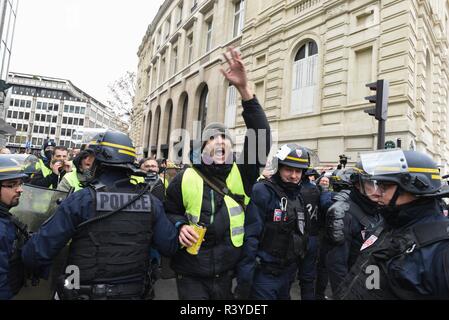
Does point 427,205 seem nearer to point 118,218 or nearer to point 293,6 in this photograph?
point 118,218

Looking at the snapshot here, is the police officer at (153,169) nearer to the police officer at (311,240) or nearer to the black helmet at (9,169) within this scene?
the police officer at (311,240)

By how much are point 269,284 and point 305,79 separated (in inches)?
412

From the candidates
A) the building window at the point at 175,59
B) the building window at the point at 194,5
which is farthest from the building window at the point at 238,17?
the building window at the point at 175,59

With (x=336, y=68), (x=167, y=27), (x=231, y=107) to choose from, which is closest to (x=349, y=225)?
(x=336, y=68)

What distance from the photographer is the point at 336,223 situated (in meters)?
2.98

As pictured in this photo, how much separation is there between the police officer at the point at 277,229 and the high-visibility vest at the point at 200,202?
0.64ft

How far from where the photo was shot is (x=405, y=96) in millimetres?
8711

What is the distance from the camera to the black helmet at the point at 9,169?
74.8 inches

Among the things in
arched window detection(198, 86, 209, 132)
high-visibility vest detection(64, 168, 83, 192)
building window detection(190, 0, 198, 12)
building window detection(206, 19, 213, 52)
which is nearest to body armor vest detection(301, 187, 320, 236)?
high-visibility vest detection(64, 168, 83, 192)

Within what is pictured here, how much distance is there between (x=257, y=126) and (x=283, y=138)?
9.88 metres

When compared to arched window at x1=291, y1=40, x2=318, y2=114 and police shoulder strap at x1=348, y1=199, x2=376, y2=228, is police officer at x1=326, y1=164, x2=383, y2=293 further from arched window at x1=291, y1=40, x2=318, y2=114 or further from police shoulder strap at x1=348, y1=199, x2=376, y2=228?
arched window at x1=291, y1=40, x2=318, y2=114

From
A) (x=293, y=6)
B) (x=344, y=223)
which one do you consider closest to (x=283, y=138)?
(x=293, y=6)

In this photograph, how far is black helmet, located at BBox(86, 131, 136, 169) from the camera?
2.01 m

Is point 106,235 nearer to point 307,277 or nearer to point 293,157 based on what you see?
point 293,157
